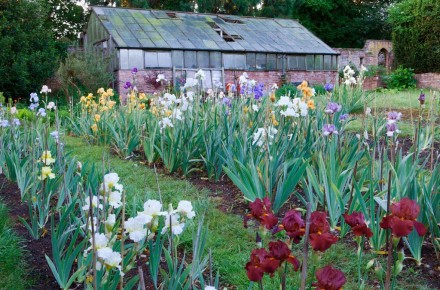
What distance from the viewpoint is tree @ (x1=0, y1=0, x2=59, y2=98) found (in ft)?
44.6

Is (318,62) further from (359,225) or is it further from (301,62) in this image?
(359,225)

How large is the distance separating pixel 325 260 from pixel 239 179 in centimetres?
88

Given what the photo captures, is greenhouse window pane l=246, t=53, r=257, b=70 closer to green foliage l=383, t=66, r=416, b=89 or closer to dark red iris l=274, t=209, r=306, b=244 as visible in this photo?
green foliage l=383, t=66, r=416, b=89

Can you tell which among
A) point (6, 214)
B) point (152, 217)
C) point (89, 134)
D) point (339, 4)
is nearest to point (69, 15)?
point (339, 4)

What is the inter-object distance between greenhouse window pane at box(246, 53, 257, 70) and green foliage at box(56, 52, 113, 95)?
16.8 ft

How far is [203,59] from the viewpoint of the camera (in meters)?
16.2

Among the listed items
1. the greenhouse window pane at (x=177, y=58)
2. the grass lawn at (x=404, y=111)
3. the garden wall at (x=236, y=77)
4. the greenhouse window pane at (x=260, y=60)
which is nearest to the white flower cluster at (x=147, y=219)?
the grass lawn at (x=404, y=111)

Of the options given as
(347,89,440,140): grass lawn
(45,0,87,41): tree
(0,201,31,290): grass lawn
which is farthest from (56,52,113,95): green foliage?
(0,201,31,290): grass lawn

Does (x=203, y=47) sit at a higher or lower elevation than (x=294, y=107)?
higher

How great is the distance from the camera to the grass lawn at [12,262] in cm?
185

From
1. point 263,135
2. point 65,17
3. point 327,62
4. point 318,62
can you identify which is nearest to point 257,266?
point 263,135

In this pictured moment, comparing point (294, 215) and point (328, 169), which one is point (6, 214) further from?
point (294, 215)

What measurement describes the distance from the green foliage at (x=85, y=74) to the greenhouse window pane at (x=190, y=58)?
8.75 ft

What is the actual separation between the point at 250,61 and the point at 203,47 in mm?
1996
